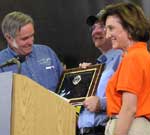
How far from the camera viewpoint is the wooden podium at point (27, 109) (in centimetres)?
176

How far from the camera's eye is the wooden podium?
5.77ft

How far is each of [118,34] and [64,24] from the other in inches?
53.5

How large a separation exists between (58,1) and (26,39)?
2.29 feet

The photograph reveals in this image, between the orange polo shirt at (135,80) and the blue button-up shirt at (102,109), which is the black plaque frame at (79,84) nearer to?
the blue button-up shirt at (102,109)

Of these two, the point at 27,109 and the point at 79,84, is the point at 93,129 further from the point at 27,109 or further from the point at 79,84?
the point at 27,109

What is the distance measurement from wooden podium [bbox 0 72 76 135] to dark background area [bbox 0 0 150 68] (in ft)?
4.74

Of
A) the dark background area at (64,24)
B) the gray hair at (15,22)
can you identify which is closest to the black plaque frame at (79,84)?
the gray hair at (15,22)

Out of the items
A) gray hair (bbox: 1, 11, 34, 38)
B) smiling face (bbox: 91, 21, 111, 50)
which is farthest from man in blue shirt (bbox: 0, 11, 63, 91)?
smiling face (bbox: 91, 21, 111, 50)

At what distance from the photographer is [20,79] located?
5.91 feet

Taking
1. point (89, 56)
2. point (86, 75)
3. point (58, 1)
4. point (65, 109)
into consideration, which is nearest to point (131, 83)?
point (65, 109)

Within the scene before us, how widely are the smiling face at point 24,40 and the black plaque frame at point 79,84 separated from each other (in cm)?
32

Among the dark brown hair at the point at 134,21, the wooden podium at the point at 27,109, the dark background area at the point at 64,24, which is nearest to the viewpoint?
the wooden podium at the point at 27,109

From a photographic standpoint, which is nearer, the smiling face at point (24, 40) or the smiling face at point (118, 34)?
the smiling face at point (118, 34)

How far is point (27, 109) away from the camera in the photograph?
1835 mm
